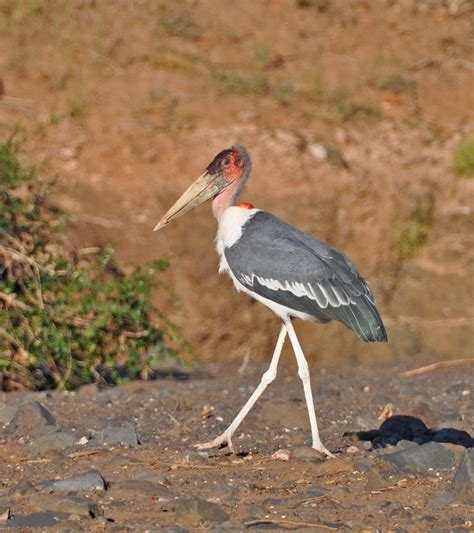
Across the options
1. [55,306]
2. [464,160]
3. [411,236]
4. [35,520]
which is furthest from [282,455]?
[464,160]

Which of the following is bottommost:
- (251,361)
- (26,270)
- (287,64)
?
(251,361)

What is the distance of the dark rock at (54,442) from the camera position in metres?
6.39

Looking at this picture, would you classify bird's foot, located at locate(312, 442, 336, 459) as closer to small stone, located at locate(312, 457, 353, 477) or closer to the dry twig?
small stone, located at locate(312, 457, 353, 477)

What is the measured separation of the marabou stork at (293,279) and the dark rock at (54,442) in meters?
0.75

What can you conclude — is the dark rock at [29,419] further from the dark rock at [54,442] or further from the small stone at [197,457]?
the small stone at [197,457]

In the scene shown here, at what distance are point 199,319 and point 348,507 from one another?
196 inches

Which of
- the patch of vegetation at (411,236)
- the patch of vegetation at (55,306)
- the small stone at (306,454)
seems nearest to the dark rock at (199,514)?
the small stone at (306,454)

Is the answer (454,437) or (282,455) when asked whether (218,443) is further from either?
(454,437)

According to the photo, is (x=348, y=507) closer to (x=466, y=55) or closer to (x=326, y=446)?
(x=326, y=446)

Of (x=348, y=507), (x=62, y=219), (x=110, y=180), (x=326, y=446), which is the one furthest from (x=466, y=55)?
(x=348, y=507)

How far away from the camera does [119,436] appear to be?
21.6 ft

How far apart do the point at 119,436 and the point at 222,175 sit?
1660mm

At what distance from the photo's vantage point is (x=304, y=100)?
1227cm

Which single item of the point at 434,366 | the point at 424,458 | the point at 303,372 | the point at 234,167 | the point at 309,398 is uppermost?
the point at 234,167
